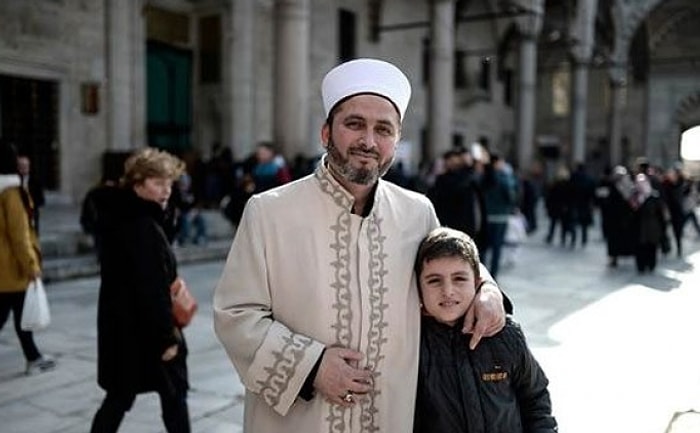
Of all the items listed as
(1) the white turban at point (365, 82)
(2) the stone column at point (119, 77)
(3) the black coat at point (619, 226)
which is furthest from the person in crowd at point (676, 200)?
(1) the white turban at point (365, 82)

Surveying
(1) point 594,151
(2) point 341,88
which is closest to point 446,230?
(2) point 341,88

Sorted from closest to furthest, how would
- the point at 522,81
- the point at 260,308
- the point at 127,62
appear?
the point at 260,308, the point at 127,62, the point at 522,81

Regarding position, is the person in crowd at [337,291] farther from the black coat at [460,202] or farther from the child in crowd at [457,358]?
the black coat at [460,202]

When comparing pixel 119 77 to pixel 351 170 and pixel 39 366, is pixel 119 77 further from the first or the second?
pixel 351 170

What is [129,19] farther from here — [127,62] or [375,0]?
[375,0]

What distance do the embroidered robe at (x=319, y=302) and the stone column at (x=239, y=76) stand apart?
1392cm

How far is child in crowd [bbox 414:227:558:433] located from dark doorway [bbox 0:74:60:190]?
37.0 feet

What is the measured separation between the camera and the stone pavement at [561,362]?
414 centimetres

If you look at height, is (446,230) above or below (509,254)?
above

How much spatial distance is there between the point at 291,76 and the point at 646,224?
6.86 metres

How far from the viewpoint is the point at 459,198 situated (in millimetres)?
7492

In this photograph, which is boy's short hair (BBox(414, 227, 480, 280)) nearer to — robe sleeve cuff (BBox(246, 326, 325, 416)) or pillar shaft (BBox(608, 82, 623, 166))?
robe sleeve cuff (BBox(246, 326, 325, 416))

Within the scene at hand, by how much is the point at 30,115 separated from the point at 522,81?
54.9ft

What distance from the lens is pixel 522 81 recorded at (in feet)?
77.7
